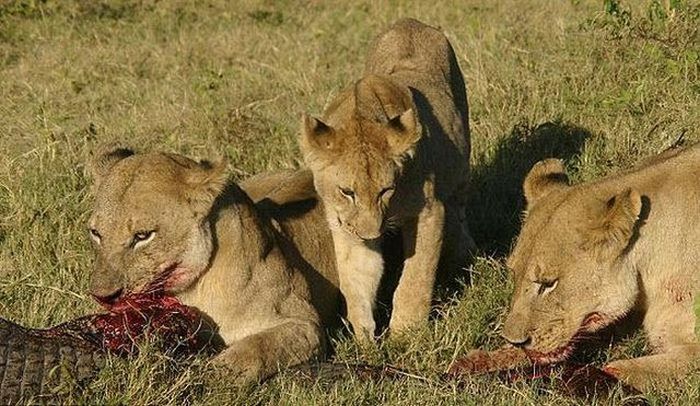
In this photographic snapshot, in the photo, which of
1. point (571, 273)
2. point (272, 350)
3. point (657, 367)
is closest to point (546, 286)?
point (571, 273)

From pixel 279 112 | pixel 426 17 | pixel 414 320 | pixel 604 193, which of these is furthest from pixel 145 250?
pixel 426 17

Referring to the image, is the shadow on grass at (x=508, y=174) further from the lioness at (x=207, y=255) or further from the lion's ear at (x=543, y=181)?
the lioness at (x=207, y=255)

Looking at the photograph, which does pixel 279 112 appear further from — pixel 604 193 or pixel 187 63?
pixel 604 193

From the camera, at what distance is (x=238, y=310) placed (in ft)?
14.0

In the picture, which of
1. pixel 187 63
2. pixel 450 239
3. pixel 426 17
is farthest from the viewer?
pixel 426 17

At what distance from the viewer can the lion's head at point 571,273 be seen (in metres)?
4.00

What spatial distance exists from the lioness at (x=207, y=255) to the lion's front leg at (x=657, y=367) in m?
1.11

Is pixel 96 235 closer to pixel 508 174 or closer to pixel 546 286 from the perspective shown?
pixel 546 286

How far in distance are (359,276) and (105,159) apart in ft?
3.84

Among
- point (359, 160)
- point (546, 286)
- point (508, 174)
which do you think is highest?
point (359, 160)

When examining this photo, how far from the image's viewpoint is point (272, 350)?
13.5 feet

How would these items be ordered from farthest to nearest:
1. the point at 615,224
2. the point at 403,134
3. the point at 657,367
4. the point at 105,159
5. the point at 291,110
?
the point at 291,110, the point at 403,134, the point at 105,159, the point at 657,367, the point at 615,224

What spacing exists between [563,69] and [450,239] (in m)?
2.30

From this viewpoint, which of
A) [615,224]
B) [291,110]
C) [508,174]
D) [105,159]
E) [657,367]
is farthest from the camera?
[291,110]
